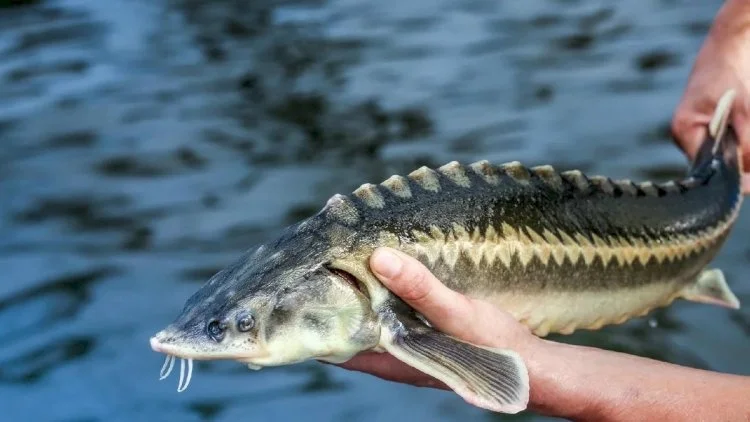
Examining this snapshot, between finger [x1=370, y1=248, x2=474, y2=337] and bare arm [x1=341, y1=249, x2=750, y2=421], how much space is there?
6 centimetres

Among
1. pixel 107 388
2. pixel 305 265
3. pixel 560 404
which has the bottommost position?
pixel 107 388

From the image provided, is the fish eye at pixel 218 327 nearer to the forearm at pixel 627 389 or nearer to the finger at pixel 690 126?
the forearm at pixel 627 389

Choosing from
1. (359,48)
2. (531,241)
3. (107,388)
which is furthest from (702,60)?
(359,48)

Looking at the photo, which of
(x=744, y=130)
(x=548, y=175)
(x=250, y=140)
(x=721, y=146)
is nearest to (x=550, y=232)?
(x=548, y=175)

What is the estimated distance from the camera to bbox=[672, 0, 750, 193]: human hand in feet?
11.1

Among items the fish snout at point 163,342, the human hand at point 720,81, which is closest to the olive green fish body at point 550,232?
the fish snout at point 163,342

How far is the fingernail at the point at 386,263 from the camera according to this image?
196 centimetres

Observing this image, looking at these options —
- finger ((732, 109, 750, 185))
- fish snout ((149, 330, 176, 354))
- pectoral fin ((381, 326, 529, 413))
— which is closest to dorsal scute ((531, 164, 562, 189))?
pectoral fin ((381, 326, 529, 413))

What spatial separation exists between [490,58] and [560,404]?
4772mm

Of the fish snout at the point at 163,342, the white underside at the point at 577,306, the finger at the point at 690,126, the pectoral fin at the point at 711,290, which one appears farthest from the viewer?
the finger at the point at 690,126

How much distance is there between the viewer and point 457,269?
2.16m

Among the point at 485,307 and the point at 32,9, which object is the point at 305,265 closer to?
the point at 485,307

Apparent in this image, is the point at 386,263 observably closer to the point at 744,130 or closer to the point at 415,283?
the point at 415,283

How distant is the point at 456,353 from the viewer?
1.97 m
